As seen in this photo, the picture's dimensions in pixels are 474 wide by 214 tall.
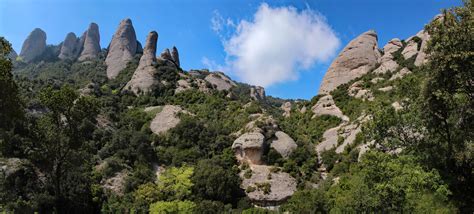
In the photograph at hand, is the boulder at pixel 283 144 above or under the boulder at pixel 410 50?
under

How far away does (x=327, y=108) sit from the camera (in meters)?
67.0

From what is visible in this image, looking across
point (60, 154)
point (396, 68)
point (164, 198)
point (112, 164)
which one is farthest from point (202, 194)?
point (396, 68)

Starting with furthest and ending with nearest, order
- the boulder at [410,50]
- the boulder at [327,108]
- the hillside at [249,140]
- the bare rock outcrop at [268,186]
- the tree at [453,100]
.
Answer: the boulder at [410,50] → the boulder at [327,108] → the bare rock outcrop at [268,186] → the hillside at [249,140] → the tree at [453,100]

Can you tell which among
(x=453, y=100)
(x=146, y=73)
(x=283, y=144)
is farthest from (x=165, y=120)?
(x=453, y=100)

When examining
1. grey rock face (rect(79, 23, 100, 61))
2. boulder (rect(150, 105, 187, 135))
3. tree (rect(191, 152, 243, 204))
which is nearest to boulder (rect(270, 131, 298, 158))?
tree (rect(191, 152, 243, 204))

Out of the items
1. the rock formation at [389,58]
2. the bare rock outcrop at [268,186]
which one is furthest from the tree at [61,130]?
the rock formation at [389,58]

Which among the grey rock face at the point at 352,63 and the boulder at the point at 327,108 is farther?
the grey rock face at the point at 352,63

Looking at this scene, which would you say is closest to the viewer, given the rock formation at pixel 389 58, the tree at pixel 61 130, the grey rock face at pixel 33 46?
the tree at pixel 61 130

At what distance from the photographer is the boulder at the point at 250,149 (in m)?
53.3

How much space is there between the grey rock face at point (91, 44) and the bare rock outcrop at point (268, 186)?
290 feet

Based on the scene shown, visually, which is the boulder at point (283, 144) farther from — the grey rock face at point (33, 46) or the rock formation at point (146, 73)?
the grey rock face at point (33, 46)

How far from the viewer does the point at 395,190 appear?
22.7 meters

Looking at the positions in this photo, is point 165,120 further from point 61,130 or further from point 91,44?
point 91,44

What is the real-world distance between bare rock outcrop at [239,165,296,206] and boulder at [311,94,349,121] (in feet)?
60.3
